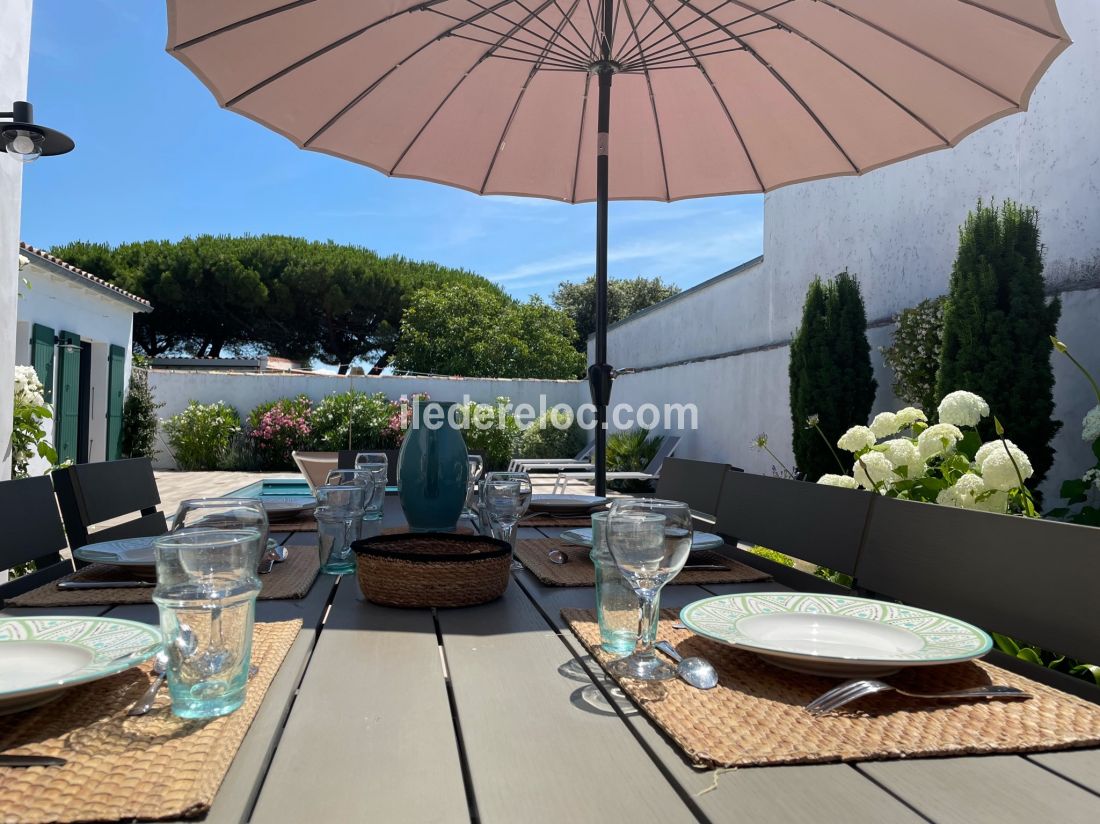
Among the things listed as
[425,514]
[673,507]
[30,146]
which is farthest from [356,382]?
[673,507]

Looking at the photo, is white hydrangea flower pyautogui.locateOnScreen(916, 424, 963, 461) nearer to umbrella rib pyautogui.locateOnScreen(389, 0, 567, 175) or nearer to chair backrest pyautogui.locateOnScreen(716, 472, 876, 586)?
chair backrest pyautogui.locateOnScreen(716, 472, 876, 586)

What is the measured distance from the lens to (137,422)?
10750 millimetres

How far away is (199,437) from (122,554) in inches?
453

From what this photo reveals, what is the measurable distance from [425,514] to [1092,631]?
3.88 ft

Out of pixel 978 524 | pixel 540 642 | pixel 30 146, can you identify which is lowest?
pixel 540 642

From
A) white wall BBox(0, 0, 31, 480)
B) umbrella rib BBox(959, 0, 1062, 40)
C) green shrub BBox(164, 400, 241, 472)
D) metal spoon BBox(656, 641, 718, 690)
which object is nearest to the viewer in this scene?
metal spoon BBox(656, 641, 718, 690)

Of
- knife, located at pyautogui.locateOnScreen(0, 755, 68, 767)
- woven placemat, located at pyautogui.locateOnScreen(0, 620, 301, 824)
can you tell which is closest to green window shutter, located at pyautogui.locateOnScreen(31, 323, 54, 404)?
woven placemat, located at pyautogui.locateOnScreen(0, 620, 301, 824)

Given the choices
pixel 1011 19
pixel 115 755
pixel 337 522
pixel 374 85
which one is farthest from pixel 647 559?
pixel 374 85

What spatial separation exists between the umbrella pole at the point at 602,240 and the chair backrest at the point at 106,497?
1297 mm

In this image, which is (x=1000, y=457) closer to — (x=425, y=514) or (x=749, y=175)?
(x=425, y=514)

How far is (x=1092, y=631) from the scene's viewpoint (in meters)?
0.96

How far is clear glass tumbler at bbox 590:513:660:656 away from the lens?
929mm

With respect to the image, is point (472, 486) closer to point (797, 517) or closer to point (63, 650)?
point (797, 517)

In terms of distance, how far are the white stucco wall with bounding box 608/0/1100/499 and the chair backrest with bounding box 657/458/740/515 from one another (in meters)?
3.37
